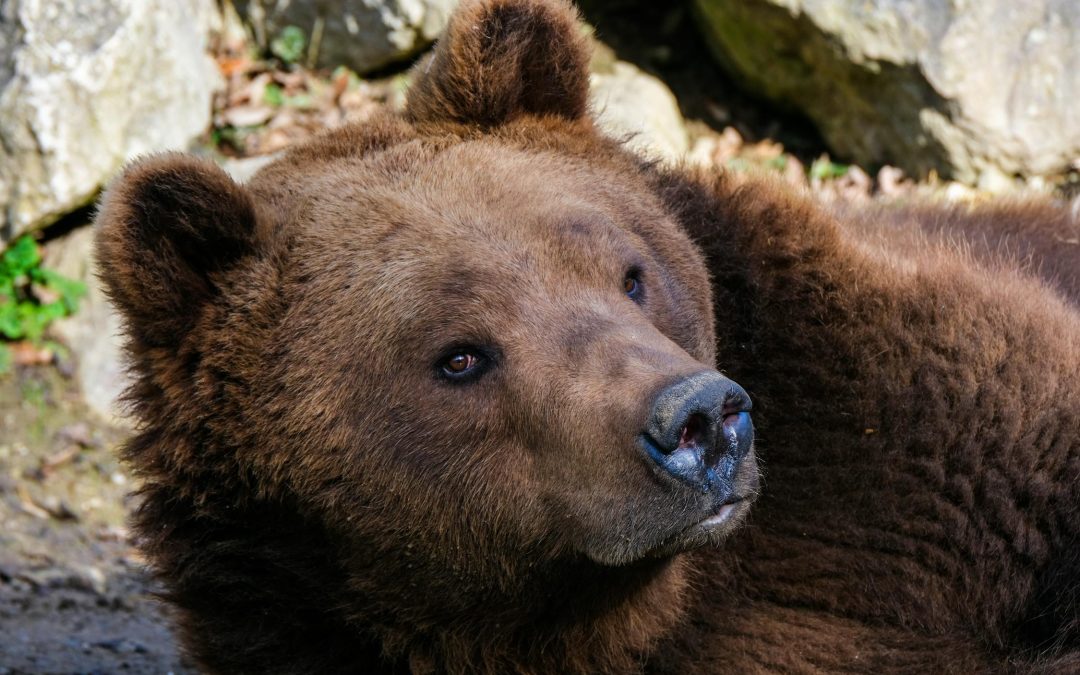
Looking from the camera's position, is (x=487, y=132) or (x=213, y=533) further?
(x=487, y=132)

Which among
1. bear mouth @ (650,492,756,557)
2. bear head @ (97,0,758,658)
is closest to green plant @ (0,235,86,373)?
bear head @ (97,0,758,658)

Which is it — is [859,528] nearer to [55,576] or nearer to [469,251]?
[469,251]

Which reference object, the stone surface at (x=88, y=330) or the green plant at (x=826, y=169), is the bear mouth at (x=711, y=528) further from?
the green plant at (x=826, y=169)

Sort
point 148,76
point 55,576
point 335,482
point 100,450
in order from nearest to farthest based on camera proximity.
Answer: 1. point 335,482
2. point 55,576
3. point 100,450
4. point 148,76

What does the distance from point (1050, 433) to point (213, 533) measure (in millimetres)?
2861

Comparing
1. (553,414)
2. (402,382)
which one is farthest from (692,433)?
(402,382)

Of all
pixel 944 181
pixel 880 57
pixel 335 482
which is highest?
pixel 335 482

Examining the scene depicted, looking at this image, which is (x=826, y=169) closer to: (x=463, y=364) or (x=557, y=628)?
(x=557, y=628)

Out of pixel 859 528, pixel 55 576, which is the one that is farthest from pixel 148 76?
pixel 859 528

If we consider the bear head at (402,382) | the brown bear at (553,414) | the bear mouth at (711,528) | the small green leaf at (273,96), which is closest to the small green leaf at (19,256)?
the small green leaf at (273,96)

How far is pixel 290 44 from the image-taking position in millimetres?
11898

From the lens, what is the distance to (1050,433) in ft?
15.0

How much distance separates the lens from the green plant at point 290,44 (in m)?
11.9

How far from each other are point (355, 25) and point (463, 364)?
8123mm
